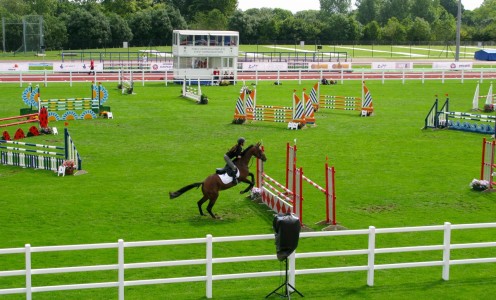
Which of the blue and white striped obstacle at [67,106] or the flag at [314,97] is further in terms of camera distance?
the flag at [314,97]

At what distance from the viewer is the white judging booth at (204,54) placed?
185 feet

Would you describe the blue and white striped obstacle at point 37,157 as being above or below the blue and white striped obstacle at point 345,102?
below

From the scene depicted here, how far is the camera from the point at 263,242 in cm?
1645

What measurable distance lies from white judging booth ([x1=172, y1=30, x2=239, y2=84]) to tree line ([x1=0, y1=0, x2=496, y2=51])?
116 ft

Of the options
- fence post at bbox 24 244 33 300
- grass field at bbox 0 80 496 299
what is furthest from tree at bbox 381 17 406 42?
fence post at bbox 24 244 33 300

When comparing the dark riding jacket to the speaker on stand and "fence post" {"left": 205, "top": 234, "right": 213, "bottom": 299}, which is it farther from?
the speaker on stand

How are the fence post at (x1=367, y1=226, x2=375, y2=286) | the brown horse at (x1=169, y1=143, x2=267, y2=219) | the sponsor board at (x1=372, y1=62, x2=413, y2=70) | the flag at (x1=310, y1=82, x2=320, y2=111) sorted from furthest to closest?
the sponsor board at (x1=372, y1=62, x2=413, y2=70) → the flag at (x1=310, y1=82, x2=320, y2=111) → the brown horse at (x1=169, y1=143, x2=267, y2=219) → the fence post at (x1=367, y1=226, x2=375, y2=286)

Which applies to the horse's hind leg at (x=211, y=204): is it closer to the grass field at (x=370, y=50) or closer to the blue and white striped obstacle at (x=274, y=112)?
the blue and white striped obstacle at (x=274, y=112)

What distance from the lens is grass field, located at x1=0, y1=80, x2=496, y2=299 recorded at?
45.8ft

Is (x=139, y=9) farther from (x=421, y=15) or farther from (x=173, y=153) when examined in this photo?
(x=173, y=153)

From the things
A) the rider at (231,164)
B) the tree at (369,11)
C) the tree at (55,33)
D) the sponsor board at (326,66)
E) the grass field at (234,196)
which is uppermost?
the tree at (369,11)

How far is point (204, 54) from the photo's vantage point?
185ft

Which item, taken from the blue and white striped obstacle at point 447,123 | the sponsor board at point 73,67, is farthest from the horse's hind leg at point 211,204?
the sponsor board at point 73,67

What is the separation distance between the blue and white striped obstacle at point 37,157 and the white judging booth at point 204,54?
101 feet
